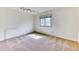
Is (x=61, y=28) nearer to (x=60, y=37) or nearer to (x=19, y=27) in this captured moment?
(x=60, y=37)

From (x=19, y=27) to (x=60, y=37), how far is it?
64.6 inches

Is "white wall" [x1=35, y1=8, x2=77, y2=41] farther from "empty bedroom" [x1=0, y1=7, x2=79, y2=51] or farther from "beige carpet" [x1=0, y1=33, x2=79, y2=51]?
"beige carpet" [x1=0, y1=33, x2=79, y2=51]

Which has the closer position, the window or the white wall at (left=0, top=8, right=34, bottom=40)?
the window

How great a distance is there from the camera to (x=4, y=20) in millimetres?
2812

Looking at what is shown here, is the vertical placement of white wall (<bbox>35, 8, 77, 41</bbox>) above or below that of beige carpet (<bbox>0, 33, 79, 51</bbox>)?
above

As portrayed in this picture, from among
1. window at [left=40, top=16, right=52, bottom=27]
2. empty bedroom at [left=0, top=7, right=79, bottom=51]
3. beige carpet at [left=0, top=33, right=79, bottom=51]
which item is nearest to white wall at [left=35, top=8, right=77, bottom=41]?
empty bedroom at [left=0, top=7, right=79, bottom=51]

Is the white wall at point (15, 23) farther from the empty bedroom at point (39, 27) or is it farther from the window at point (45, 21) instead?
Answer: the window at point (45, 21)

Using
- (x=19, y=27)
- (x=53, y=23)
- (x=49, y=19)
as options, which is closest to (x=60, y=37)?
(x=53, y=23)

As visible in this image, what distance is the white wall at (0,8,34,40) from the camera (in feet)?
8.94

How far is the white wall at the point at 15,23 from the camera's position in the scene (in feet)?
8.94

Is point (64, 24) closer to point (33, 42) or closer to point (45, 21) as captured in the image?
point (45, 21)

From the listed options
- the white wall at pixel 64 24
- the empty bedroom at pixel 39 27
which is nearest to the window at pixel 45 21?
the empty bedroom at pixel 39 27

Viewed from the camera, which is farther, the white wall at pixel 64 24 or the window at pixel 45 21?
the white wall at pixel 64 24

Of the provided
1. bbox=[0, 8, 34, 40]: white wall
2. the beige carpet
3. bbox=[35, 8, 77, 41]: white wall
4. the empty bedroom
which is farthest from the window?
the beige carpet
